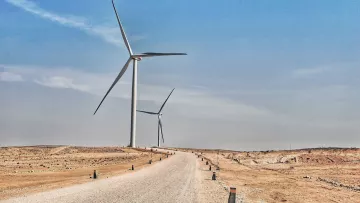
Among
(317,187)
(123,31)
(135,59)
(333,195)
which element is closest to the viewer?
(333,195)

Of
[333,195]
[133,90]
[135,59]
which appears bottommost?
[333,195]

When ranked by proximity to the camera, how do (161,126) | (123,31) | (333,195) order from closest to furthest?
(333,195) < (123,31) < (161,126)

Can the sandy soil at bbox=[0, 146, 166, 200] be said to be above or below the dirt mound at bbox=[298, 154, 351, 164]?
below

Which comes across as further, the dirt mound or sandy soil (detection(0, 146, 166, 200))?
the dirt mound

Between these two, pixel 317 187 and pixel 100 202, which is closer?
pixel 100 202

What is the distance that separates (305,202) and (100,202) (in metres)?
16.6

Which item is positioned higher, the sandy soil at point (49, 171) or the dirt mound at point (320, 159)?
the dirt mound at point (320, 159)

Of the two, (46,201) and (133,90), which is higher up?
(133,90)

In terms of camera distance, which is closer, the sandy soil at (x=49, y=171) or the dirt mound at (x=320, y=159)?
the sandy soil at (x=49, y=171)

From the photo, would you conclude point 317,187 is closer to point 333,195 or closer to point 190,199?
point 333,195

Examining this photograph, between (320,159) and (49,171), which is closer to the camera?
(49,171)

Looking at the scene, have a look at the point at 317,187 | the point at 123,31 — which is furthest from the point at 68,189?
the point at 123,31

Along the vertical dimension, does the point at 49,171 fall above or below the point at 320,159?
below

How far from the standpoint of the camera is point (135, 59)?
127688 millimetres
